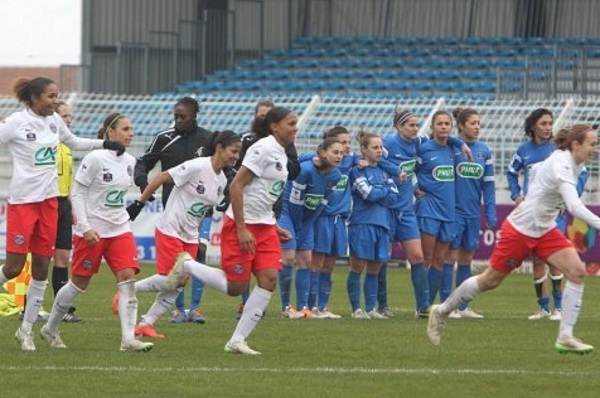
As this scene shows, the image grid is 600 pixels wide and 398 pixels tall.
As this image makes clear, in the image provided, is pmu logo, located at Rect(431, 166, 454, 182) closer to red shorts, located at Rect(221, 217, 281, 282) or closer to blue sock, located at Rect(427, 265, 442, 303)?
blue sock, located at Rect(427, 265, 442, 303)

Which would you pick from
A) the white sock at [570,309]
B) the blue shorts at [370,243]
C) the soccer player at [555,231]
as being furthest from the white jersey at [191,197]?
the blue shorts at [370,243]

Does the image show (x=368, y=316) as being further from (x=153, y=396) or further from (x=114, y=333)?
(x=153, y=396)

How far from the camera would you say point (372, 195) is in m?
16.8

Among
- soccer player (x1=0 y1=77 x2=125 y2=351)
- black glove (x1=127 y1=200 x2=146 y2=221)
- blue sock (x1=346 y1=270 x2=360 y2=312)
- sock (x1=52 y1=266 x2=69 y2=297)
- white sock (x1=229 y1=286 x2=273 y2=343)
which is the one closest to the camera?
white sock (x1=229 y1=286 x2=273 y2=343)

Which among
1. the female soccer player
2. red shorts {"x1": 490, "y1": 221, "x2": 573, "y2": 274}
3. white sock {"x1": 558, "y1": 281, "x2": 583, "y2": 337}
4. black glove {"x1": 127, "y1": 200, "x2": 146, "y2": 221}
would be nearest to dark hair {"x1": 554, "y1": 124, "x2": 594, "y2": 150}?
red shorts {"x1": 490, "y1": 221, "x2": 573, "y2": 274}

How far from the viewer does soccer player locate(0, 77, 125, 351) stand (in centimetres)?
1259

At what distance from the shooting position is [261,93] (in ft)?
119

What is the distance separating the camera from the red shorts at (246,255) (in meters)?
12.3

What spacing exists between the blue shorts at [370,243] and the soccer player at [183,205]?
10.1 ft

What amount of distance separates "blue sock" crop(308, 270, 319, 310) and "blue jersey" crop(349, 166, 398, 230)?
657mm

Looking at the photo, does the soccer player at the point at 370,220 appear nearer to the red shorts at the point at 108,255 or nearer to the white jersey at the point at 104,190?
the white jersey at the point at 104,190

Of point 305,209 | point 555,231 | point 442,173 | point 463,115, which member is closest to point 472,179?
point 442,173

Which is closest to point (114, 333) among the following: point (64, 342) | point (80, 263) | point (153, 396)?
point (64, 342)

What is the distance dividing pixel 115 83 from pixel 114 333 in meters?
25.6
